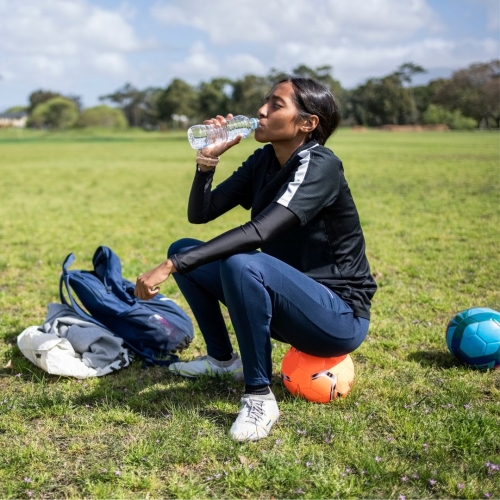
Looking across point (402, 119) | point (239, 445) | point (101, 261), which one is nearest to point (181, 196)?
point (101, 261)

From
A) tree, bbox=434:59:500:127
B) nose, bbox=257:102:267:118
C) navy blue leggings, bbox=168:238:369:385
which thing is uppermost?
tree, bbox=434:59:500:127

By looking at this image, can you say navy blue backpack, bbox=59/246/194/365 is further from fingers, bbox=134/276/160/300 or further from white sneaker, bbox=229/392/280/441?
fingers, bbox=134/276/160/300

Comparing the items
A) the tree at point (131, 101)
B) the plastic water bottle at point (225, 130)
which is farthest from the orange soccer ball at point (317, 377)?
the tree at point (131, 101)

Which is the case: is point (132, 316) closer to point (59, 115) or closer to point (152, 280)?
point (152, 280)

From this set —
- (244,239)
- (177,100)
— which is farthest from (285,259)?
(177,100)

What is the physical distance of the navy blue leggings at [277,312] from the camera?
3303mm

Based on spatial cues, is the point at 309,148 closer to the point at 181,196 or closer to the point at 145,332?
the point at 145,332

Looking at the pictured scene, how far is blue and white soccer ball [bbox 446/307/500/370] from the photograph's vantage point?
4.22 meters

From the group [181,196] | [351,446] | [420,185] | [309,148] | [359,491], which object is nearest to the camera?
[359,491]

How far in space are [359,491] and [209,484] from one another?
2.43ft

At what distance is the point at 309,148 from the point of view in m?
3.54

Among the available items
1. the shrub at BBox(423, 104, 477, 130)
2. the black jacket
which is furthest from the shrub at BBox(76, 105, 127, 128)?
the black jacket

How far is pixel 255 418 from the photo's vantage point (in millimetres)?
3412

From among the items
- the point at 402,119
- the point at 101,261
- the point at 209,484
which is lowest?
the point at 209,484
